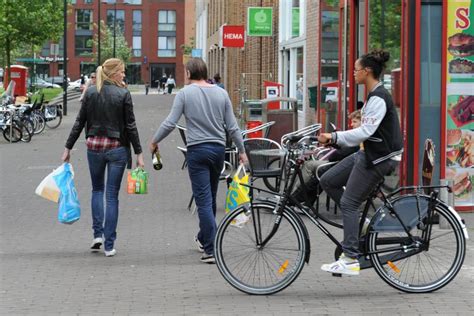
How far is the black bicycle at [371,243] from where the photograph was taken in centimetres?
722

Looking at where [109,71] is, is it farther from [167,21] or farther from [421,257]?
[167,21]

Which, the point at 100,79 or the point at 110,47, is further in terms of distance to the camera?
the point at 110,47

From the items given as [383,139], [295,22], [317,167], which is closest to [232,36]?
[295,22]

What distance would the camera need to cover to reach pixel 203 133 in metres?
8.34

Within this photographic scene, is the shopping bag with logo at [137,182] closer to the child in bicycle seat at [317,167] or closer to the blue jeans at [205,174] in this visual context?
the blue jeans at [205,174]

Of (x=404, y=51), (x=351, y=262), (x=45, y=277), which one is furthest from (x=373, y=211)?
(x=404, y=51)

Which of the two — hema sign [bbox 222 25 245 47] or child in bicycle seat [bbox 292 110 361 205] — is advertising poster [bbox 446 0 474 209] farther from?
hema sign [bbox 222 25 245 47]

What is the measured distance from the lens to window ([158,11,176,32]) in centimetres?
11438

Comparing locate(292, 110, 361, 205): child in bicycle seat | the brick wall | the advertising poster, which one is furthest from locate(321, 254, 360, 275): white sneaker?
the brick wall

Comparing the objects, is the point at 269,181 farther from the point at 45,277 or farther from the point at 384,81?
the point at 45,277

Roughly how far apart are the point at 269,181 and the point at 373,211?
737 cm

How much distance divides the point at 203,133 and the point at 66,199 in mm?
1593

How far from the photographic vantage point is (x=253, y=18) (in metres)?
25.4

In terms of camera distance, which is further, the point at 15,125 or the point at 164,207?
the point at 15,125
